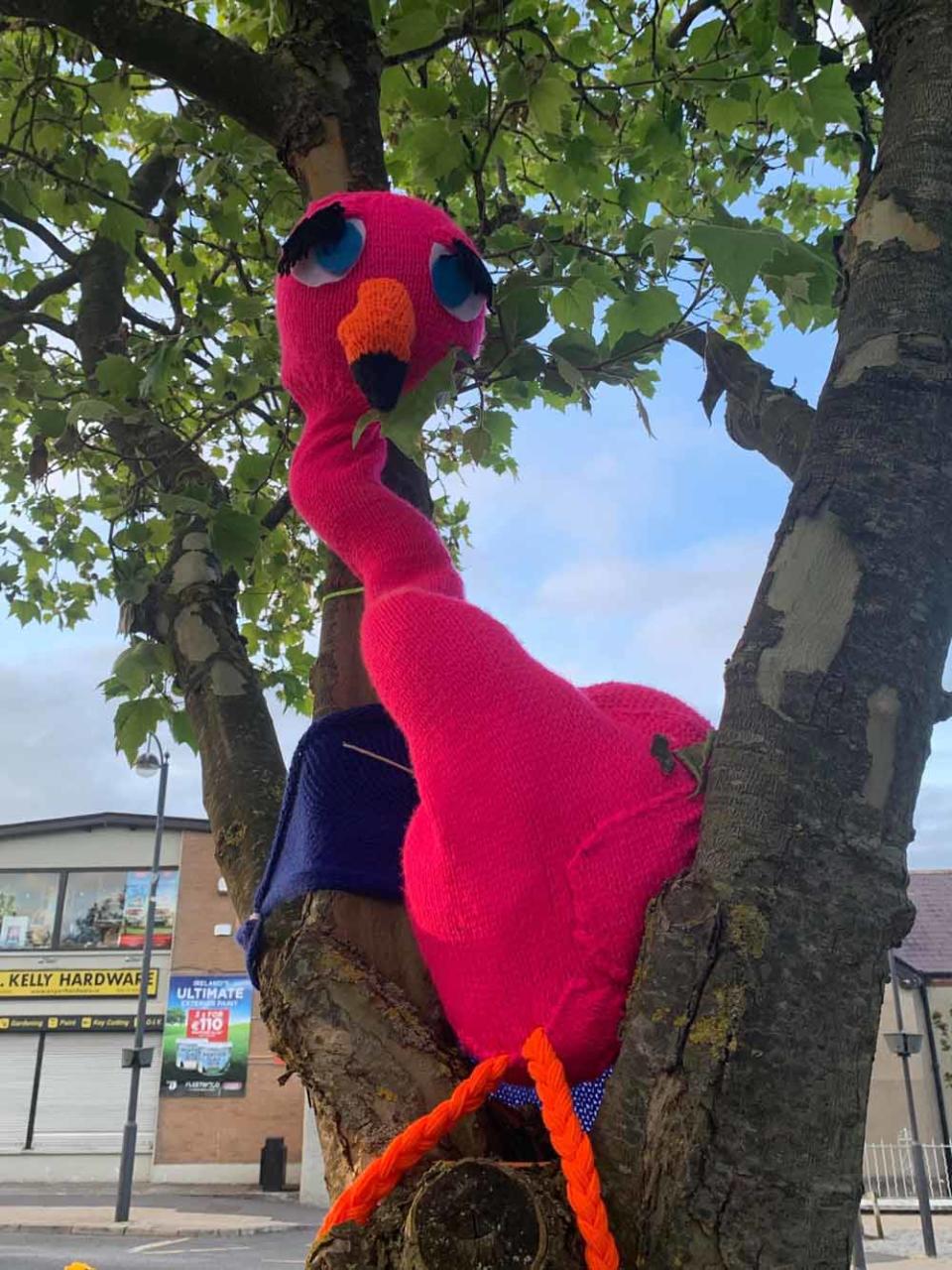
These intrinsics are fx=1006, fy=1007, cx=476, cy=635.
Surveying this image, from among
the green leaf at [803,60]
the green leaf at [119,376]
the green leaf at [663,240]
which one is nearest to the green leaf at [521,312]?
the green leaf at [663,240]

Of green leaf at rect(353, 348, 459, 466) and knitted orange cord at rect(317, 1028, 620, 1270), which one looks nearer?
knitted orange cord at rect(317, 1028, 620, 1270)

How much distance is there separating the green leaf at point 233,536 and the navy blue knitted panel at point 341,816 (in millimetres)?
1050

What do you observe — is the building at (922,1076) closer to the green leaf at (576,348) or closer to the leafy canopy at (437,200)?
the leafy canopy at (437,200)

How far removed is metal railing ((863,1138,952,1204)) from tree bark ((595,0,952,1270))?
18485mm

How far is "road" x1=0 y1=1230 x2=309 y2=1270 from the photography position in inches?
433

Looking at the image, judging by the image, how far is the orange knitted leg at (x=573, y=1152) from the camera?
3.12ft

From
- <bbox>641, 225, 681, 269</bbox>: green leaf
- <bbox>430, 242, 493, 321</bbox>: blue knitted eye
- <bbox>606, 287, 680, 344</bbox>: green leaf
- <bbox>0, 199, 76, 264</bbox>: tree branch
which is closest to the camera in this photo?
<bbox>641, 225, 681, 269</bbox>: green leaf

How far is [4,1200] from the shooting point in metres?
17.8

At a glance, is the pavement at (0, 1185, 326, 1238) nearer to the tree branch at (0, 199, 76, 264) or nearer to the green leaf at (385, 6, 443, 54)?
the tree branch at (0, 199, 76, 264)

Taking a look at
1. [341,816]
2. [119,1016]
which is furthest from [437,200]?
[119,1016]

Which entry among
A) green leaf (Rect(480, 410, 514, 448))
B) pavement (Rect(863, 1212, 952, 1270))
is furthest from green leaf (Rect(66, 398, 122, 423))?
pavement (Rect(863, 1212, 952, 1270))

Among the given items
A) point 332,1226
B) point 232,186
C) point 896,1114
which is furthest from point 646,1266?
point 896,1114

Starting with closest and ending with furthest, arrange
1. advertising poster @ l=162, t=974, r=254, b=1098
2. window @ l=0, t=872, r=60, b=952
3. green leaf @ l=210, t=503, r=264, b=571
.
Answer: green leaf @ l=210, t=503, r=264, b=571 → advertising poster @ l=162, t=974, r=254, b=1098 → window @ l=0, t=872, r=60, b=952

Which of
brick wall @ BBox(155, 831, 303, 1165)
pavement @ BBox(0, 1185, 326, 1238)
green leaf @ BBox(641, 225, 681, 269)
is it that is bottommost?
pavement @ BBox(0, 1185, 326, 1238)
